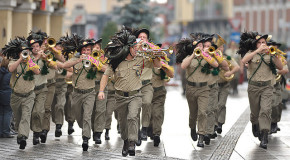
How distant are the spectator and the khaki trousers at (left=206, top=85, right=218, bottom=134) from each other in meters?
3.78

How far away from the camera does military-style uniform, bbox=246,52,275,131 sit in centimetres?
1405

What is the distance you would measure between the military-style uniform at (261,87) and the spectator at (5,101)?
463 centimetres

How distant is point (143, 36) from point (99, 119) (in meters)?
1.96

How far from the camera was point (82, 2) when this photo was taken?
257 ft

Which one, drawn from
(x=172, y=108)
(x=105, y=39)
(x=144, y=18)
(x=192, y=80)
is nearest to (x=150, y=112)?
(x=192, y=80)

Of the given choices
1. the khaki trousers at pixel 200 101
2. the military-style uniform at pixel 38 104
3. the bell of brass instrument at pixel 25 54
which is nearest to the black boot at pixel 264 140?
the khaki trousers at pixel 200 101

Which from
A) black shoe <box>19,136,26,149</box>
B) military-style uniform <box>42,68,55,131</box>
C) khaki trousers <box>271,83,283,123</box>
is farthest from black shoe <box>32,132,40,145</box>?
khaki trousers <box>271,83,283,123</box>

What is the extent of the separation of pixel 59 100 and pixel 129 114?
14.4ft

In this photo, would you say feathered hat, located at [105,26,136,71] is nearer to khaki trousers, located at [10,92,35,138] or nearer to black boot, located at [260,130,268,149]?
khaki trousers, located at [10,92,35,138]

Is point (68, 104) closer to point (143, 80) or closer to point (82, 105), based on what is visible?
point (82, 105)

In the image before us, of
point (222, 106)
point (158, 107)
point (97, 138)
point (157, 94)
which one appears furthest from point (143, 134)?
point (222, 106)

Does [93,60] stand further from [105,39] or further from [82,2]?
[82,2]

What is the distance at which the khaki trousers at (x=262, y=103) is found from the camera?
1403 centimetres

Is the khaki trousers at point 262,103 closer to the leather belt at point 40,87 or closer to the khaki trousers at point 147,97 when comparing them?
the khaki trousers at point 147,97
